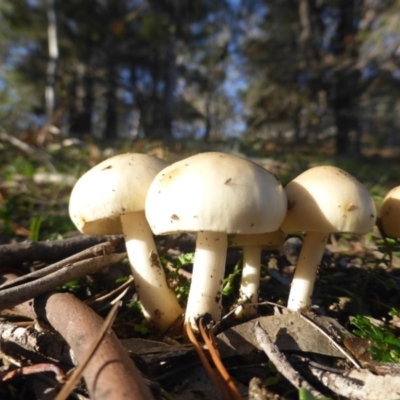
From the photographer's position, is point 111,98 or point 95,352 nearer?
point 95,352

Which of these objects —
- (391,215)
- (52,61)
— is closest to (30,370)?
(391,215)

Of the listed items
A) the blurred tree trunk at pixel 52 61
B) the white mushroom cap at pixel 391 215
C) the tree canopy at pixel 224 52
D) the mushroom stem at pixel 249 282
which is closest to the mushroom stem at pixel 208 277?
the mushroom stem at pixel 249 282

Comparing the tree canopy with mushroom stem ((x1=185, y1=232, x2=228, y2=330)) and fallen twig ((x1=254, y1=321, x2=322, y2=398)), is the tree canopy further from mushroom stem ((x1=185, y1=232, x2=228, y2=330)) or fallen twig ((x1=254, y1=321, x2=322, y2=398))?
fallen twig ((x1=254, y1=321, x2=322, y2=398))

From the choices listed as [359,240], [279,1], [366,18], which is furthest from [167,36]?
[359,240]

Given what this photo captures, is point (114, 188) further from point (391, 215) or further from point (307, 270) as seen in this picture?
point (391, 215)

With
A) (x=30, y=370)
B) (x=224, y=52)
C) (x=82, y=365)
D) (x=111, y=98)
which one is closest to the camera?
(x=82, y=365)

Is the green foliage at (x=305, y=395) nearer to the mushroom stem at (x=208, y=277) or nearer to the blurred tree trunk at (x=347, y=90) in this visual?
the mushroom stem at (x=208, y=277)
